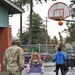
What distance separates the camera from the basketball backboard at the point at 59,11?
786 inches

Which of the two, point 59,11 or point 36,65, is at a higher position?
point 59,11

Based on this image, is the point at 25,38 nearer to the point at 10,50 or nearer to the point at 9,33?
the point at 9,33

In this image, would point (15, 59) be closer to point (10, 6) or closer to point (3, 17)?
point (3, 17)

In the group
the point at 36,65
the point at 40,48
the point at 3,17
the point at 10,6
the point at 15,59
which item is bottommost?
the point at 40,48

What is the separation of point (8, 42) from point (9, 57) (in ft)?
45.2

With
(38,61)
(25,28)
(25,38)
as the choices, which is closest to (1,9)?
(38,61)

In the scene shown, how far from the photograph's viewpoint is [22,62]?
1105 centimetres

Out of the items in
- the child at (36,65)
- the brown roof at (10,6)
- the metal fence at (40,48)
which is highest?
the brown roof at (10,6)

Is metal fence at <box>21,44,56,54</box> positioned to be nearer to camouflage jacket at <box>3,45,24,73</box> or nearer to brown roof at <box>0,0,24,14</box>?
brown roof at <box>0,0,24,14</box>

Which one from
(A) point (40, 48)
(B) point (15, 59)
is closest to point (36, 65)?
(B) point (15, 59)

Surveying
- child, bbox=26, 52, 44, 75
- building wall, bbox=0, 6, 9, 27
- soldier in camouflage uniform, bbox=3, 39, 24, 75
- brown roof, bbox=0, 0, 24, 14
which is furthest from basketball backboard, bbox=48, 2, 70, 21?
soldier in camouflage uniform, bbox=3, 39, 24, 75

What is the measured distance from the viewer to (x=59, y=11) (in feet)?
67.5

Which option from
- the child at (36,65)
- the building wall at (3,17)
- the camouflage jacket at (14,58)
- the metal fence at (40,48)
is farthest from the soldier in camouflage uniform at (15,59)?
the metal fence at (40,48)

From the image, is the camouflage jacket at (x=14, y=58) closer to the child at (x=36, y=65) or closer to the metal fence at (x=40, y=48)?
the child at (x=36, y=65)
